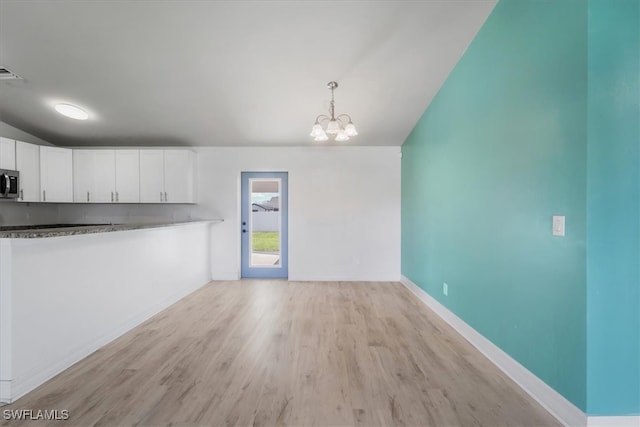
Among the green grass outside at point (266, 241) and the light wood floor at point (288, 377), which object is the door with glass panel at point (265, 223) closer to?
the green grass outside at point (266, 241)

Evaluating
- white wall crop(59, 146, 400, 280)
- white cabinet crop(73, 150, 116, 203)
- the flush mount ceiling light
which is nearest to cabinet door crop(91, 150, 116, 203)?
white cabinet crop(73, 150, 116, 203)

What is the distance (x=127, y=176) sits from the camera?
454 cm

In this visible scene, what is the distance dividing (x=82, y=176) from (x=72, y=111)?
1.10m

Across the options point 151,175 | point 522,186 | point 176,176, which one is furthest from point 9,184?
point 522,186

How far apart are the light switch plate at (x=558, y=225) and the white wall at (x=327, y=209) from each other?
3.29 meters

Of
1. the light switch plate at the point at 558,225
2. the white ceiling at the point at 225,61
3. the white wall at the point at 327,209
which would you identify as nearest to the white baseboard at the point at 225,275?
the white wall at the point at 327,209

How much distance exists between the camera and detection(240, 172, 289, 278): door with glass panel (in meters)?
5.14

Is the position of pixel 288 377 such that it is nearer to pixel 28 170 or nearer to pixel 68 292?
pixel 68 292

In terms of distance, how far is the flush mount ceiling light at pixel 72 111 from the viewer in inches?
150

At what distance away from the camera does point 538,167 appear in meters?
1.90

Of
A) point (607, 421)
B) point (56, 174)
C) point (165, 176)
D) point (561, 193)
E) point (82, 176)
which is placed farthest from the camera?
point (165, 176)

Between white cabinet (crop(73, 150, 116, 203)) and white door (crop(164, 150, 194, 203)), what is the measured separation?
2.73ft

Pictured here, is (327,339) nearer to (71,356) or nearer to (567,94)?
(71,356)

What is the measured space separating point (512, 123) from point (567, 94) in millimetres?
481
